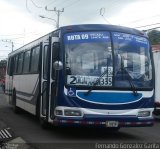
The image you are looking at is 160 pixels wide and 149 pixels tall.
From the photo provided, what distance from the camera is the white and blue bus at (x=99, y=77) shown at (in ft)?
40.3

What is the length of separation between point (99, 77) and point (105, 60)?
0.51m

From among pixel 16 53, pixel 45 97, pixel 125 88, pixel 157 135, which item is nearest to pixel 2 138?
pixel 45 97

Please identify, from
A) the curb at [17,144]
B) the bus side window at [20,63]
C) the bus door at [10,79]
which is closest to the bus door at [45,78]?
the curb at [17,144]

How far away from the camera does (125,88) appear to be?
12539 millimetres

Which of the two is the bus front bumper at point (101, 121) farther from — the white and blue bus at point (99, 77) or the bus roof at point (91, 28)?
the bus roof at point (91, 28)

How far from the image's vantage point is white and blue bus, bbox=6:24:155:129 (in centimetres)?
1227

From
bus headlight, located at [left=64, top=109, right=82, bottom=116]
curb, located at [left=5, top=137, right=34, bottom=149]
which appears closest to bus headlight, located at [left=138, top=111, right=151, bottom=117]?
bus headlight, located at [left=64, top=109, right=82, bottom=116]

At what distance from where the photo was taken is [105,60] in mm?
12539

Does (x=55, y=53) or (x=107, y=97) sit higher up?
(x=55, y=53)

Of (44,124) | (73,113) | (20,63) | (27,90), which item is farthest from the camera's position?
(20,63)

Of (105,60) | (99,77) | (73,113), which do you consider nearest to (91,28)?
(105,60)

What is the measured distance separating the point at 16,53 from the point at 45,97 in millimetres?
8152

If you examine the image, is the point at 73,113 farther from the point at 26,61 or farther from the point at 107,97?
the point at 26,61

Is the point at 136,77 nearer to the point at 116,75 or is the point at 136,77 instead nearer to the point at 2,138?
the point at 116,75
